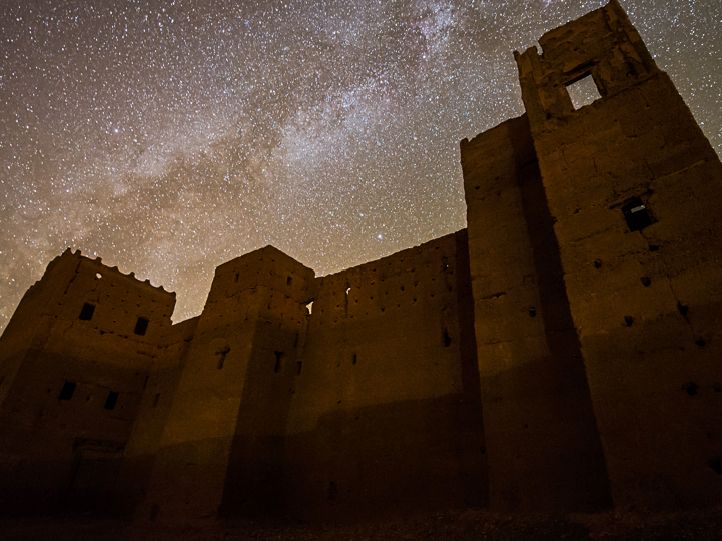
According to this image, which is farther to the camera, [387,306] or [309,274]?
[309,274]

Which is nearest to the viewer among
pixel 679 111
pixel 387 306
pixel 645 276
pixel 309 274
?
pixel 645 276

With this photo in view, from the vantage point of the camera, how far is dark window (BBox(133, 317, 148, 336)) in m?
17.7

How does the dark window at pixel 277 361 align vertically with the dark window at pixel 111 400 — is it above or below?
above

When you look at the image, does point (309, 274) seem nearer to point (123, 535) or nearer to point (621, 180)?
point (123, 535)

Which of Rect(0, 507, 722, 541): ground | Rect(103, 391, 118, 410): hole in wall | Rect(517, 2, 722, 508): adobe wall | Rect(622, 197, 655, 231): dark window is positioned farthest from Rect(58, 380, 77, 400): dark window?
Rect(622, 197, 655, 231): dark window

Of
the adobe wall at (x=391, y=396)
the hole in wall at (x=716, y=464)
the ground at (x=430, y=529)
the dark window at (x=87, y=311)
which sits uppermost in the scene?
the dark window at (x=87, y=311)

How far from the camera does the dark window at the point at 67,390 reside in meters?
14.7

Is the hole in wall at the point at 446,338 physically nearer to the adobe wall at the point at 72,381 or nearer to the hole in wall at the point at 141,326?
the adobe wall at the point at 72,381

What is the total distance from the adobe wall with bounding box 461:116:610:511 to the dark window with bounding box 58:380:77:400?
48.2ft

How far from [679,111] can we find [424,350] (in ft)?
24.3

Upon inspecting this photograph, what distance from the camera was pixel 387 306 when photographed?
41.4 ft

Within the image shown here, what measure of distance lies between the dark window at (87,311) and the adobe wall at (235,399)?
18.3 ft

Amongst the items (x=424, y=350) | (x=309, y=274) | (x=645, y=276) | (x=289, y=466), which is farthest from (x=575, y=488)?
(x=309, y=274)

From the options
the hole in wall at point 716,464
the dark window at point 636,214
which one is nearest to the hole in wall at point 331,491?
the hole in wall at point 716,464
